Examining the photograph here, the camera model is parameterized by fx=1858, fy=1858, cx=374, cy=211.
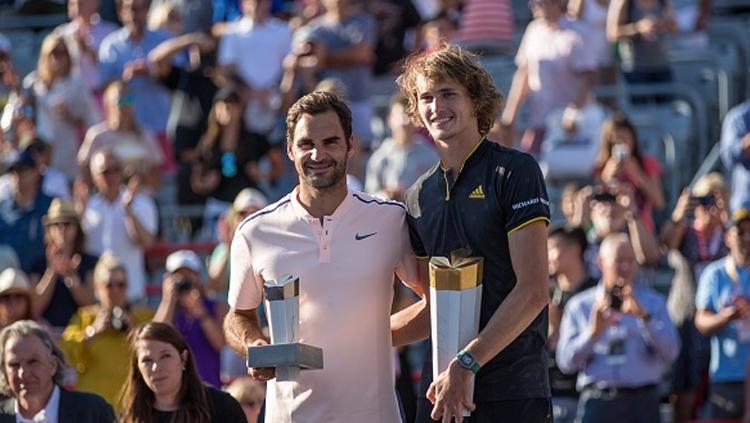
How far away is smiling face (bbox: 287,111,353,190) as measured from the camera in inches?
258

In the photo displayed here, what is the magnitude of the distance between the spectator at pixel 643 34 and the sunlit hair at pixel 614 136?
194 centimetres

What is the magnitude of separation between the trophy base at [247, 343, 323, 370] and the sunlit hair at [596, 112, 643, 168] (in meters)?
6.45

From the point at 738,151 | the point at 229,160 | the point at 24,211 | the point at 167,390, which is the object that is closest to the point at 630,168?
the point at 738,151

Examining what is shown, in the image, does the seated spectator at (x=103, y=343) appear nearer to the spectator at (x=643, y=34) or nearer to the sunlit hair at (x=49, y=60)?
the sunlit hair at (x=49, y=60)

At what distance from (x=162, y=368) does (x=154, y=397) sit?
0.59 feet

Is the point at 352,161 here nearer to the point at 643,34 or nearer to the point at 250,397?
the point at 643,34

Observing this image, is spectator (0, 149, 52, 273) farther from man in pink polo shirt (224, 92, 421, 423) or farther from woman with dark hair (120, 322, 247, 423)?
man in pink polo shirt (224, 92, 421, 423)

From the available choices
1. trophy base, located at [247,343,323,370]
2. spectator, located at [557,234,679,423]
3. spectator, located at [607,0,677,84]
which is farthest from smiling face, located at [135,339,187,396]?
spectator, located at [607,0,677,84]

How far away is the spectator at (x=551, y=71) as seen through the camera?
14.0 m

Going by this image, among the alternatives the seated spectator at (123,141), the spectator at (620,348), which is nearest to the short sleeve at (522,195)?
the spectator at (620,348)

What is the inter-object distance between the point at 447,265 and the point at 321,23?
8413 millimetres

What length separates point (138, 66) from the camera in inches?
580

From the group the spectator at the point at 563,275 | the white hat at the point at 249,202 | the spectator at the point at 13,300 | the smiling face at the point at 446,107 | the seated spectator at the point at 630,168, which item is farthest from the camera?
the seated spectator at the point at 630,168

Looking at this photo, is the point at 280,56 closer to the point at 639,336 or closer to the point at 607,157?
the point at 607,157
